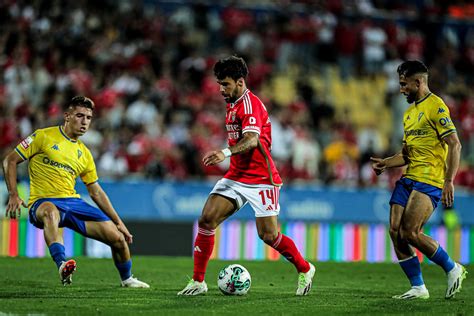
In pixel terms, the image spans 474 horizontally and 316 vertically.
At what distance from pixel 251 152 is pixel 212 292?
159 cm

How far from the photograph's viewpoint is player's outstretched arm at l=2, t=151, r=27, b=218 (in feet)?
30.6

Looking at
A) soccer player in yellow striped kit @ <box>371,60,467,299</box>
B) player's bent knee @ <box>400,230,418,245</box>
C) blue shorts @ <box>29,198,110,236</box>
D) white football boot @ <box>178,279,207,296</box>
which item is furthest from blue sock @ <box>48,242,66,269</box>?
player's bent knee @ <box>400,230,418,245</box>

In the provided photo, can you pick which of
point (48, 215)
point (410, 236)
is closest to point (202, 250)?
point (48, 215)

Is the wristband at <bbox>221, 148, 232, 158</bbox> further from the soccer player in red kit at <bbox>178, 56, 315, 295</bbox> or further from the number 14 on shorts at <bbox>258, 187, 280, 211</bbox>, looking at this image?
the number 14 on shorts at <bbox>258, 187, 280, 211</bbox>

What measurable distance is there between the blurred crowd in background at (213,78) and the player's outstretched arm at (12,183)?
7519mm

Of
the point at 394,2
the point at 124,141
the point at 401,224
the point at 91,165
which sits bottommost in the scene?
the point at 401,224

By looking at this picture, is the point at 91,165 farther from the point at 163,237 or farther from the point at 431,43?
the point at 431,43

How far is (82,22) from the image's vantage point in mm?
20688

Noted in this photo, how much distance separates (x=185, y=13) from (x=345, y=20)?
4641 mm

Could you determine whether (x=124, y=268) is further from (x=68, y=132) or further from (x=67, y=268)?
(x=68, y=132)

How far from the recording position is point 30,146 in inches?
392

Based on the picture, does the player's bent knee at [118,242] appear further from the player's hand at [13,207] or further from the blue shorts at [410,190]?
the blue shorts at [410,190]

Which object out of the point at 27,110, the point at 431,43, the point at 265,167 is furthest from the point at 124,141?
the point at 431,43

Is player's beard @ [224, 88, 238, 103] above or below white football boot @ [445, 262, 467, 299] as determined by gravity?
above
